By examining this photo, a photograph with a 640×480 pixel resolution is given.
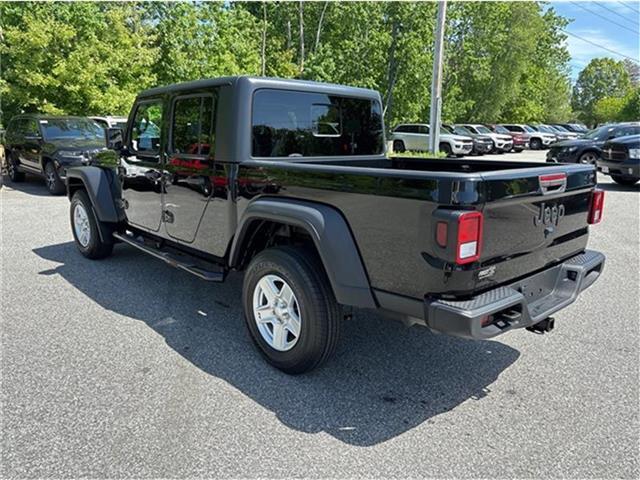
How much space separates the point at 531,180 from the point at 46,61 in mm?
15902

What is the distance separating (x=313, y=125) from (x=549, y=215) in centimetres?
200

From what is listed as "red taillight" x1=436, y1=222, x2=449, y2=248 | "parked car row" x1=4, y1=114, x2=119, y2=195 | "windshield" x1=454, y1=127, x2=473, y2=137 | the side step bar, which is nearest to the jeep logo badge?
"red taillight" x1=436, y1=222, x2=449, y2=248

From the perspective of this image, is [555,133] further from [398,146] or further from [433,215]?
[433,215]

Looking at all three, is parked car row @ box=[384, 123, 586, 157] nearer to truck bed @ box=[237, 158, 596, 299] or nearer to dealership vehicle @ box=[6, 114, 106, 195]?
dealership vehicle @ box=[6, 114, 106, 195]

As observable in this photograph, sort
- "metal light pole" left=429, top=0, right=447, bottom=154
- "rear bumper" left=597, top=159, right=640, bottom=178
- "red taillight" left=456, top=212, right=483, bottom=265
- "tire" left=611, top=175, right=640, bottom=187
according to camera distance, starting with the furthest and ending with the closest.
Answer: "metal light pole" left=429, top=0, right=447, bottom=154
"tire" left=611, top=175, right=640, bottom=187
"rear bumper" left=597, top=159, right=640, bottom=178
"red taillight" left=456, top=212, right=483, bottom=265

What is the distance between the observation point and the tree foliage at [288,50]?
14742 millimetres

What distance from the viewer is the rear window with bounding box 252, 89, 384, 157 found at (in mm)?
3693

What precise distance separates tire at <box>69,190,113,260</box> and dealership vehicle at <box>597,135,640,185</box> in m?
11.7

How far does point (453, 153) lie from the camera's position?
23.0 meters

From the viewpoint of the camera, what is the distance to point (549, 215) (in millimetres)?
2982

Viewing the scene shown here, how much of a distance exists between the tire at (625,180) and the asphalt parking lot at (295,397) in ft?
29.7

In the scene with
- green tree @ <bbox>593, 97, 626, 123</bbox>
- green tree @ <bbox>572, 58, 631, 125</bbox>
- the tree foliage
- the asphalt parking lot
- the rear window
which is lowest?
the asphalt parking lot

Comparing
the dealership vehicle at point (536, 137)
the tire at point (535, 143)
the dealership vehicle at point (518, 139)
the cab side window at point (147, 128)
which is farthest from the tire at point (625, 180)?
the tire at point (535, 143)

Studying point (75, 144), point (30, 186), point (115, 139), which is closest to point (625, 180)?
point (115, 139)
